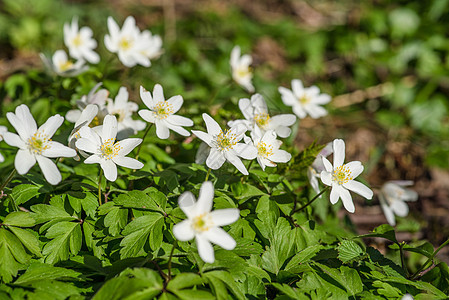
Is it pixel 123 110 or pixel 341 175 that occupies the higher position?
pixel 123 110

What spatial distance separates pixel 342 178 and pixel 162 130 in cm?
119

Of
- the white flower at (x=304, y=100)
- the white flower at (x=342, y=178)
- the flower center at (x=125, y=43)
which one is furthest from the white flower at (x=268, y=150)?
the flower center at (x=125, y=43)

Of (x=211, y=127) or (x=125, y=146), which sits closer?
(x=125, y=146)

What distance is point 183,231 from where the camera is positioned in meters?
1.89

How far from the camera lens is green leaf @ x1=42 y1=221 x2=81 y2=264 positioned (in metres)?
2.24

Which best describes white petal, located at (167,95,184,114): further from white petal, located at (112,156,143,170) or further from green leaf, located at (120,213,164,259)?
green leaf, located at (120,213,164,259)

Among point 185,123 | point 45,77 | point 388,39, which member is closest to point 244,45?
point 388,39

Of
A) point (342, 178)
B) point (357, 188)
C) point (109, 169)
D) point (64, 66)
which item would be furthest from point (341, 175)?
point (64, 66)

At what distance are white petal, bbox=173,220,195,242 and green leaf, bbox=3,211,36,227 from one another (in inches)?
35.1

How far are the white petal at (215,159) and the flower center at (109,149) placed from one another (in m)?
0.56

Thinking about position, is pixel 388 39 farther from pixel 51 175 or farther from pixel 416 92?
pixel 51 175

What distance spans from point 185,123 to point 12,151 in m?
1.33

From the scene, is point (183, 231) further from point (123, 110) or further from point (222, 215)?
point (123, 110)

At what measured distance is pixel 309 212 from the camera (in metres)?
2.81
